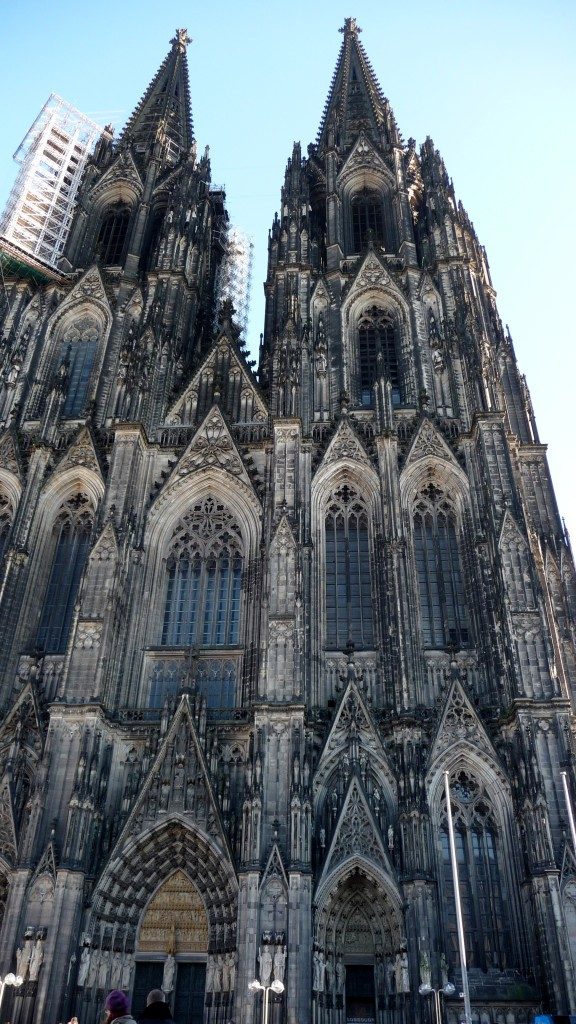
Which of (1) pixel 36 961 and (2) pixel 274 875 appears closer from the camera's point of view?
(1) pixel 36 961

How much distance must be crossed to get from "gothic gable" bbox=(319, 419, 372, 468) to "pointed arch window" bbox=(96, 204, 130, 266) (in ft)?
48.2

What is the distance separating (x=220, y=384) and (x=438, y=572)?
10.9 m

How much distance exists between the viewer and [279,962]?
18672 millimetres

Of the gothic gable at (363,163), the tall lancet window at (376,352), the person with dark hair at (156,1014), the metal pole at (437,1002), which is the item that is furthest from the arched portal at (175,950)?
the gothic gable at (363,163)

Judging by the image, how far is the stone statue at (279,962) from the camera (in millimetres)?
18516

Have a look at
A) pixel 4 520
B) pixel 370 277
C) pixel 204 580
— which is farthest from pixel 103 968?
pixel 370 277

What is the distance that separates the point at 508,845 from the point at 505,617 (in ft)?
19.0

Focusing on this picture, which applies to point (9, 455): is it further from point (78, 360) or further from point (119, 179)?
point (119, 179)

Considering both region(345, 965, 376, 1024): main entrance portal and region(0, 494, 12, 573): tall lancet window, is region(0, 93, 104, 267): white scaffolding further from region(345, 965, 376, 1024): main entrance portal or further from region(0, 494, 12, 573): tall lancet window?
region(345, 965, 376, 1024): main entrance portal

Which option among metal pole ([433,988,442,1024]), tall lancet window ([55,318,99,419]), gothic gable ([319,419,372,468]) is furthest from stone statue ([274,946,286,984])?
tall lancet window ([55,318,99,419])

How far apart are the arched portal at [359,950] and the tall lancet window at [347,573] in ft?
22.2

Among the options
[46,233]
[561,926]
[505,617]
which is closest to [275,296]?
[46,233]

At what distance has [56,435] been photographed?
29938 mm

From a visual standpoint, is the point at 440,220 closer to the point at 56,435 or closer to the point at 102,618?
the point at 56,435
